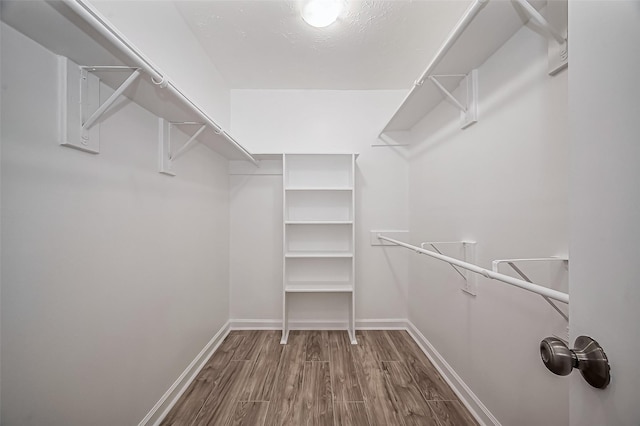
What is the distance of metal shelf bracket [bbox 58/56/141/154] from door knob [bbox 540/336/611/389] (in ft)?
4.55

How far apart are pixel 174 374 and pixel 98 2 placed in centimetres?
195

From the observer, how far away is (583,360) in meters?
0.42

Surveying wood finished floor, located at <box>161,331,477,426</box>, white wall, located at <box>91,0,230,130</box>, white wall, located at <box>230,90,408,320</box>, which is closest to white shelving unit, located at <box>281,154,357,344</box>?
white wall, located at <box>230,90,408,320</box>

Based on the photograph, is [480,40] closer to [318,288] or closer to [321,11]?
[321,11]

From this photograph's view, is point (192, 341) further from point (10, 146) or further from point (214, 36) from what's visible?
point (214, 36)

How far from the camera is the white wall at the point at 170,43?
1202 millimetres

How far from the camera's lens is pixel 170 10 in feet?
4.97

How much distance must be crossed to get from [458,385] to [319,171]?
6.53 feet

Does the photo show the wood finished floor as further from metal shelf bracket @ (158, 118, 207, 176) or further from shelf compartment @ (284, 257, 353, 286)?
metal shelf bracket @ (158, 118, 207, 176)

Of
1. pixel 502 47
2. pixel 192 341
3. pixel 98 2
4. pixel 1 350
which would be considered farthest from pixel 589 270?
pixel 192 341

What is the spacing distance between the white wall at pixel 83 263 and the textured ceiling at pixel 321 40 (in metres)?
0.87

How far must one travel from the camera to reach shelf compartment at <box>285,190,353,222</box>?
256 centimetres

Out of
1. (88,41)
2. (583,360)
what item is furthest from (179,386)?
(583,360)

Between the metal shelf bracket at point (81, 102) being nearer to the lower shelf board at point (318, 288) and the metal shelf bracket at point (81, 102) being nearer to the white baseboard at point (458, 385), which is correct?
the lower shelf board at point (318, 288)
